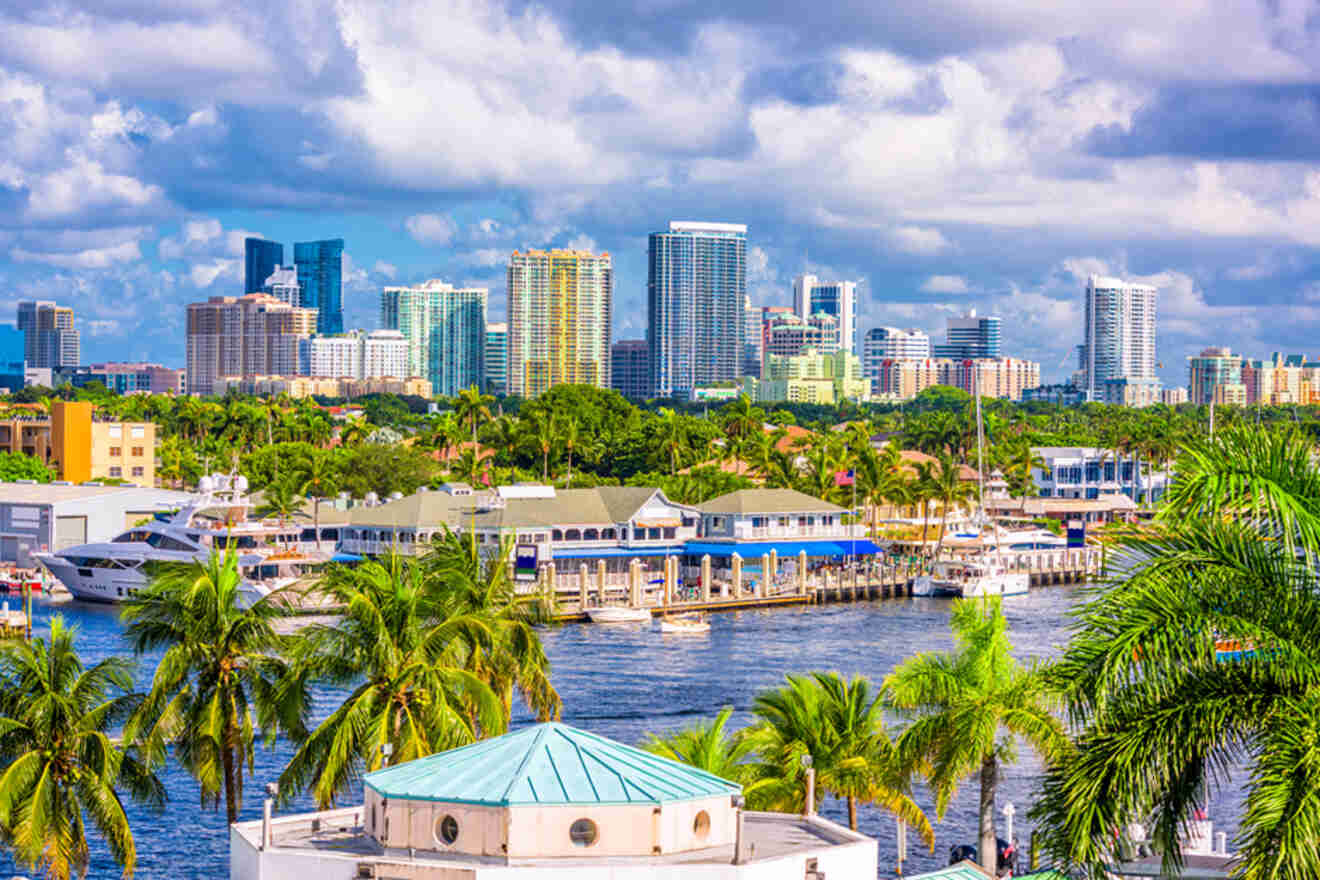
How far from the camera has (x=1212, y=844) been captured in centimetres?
3741

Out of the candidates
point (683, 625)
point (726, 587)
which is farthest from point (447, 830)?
point (726, 587)

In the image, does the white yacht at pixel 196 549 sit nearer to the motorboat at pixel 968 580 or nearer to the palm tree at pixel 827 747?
the motorboat at pixel 968 580

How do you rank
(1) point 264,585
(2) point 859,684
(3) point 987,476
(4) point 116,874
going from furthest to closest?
(3) point 987,476 < (1) point 264,585 < (4) point 116,874 < (2) point 859,684

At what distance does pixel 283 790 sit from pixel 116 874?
656 inches

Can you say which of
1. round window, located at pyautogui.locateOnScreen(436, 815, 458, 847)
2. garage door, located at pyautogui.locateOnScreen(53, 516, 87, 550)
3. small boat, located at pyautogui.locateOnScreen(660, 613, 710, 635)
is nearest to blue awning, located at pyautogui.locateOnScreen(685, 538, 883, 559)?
small boat, located at pyautogui.locateOnScreen(660, 613, 710, 635)

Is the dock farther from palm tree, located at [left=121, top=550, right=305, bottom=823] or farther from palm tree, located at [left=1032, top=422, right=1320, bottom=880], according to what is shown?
palm tree, located at [left=1032, top=422, right=1320, bottom=880]

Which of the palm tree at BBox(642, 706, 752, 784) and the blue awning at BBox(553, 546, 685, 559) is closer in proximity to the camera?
the palm tree at BBox(642, 706, 752, 784)

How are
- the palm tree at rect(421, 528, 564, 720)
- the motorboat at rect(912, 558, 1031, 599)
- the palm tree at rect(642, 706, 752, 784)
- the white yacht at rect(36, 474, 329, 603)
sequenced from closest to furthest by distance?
the palm tree at rect(642, 706, 752, 784) → the palm tree at rect(421, 528, 564, 720) → the white yacht at rect(36, 474, 329, 603) → the motorboat at rect(912, 558, 1031, 599)

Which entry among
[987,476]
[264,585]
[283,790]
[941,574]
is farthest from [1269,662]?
[987,476]

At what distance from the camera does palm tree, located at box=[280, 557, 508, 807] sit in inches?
1110

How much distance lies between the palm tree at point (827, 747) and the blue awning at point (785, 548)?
7249cm

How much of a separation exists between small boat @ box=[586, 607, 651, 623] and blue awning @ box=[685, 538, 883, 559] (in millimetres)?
14744

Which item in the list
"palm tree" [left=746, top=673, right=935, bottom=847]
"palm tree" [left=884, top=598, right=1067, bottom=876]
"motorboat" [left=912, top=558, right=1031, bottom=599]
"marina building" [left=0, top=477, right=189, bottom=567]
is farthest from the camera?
"marina building" [left=0, top=477, right=189, bottom=567]

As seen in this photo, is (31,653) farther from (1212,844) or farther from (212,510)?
(212,510)
